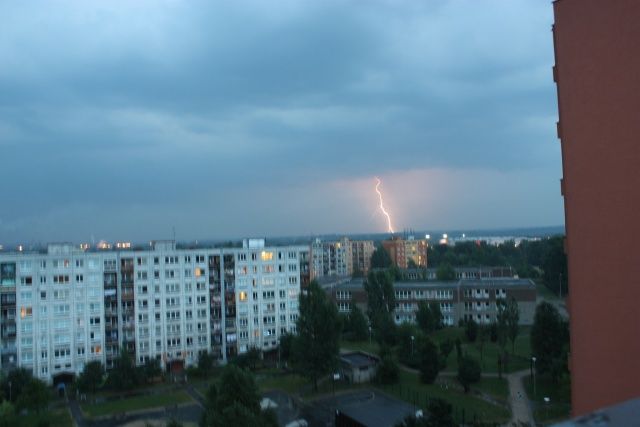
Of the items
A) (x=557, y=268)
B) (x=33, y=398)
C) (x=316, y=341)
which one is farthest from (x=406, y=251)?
(x=33, y=398)

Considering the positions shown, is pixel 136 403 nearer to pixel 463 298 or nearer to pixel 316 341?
pixel 316 341

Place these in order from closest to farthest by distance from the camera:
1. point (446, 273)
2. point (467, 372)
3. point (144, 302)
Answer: point (467, 372), point (144, 302), point (446, 273)

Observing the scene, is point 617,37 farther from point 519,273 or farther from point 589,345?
point 519,273

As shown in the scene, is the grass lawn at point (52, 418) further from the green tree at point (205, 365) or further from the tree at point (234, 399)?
the tree at point (234, 399)

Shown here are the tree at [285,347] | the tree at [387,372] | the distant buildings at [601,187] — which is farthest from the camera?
the tree at [285,347]

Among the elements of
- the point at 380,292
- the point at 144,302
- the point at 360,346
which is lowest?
the point at 360,346

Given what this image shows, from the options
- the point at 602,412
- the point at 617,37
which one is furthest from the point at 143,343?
the point at 602,412

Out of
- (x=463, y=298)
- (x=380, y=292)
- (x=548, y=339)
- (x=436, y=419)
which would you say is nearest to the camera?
(x=436, y=419)

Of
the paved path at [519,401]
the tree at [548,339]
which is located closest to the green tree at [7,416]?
the paved path at [519,401]
